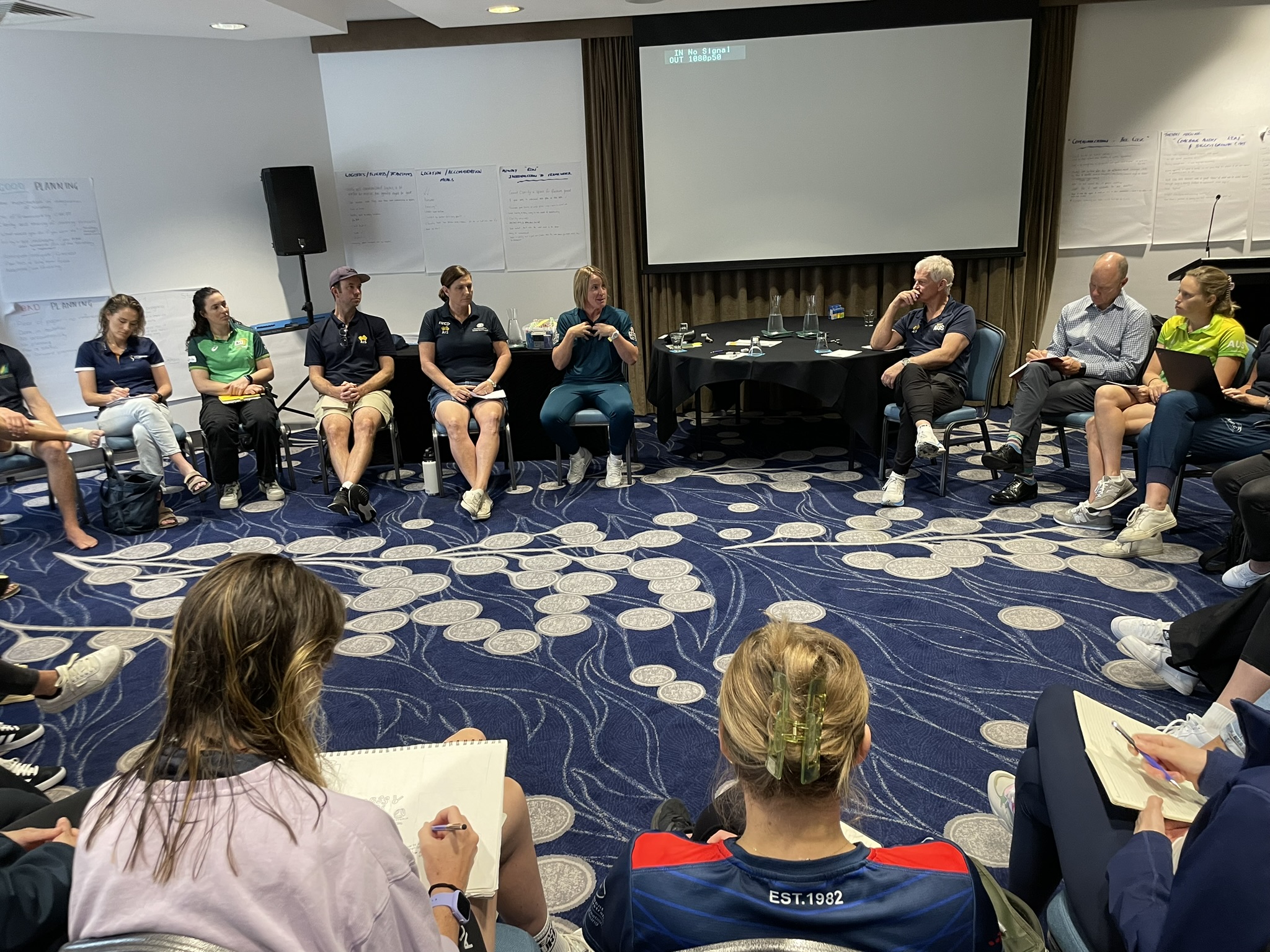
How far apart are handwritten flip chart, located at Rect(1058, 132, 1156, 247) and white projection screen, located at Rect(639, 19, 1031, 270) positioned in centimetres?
41

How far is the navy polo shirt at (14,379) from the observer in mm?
4559

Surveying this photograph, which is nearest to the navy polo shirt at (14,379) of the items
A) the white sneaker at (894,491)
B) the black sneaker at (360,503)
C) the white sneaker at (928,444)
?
the black sneaker at (360,503)

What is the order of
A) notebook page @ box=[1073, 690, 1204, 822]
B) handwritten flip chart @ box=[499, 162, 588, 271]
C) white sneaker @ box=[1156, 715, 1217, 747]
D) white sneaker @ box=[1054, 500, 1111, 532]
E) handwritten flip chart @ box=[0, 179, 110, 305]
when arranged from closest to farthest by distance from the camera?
notebook page @ box=[1073, 690, 1204, 822]
white sneaker @ box=[1156, 715, 1217, 747]
white sneaker @ box=[1054, 500, 1111, 532]
handwritten flip chart @ box=[0, 179, 110, 305]
handwritten flip chart @ box=[499, 162, 588, 271]

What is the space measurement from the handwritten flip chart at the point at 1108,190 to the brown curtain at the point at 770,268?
122mm

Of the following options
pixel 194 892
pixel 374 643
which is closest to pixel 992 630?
pixel 374 643

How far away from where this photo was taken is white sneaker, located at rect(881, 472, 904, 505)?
14.7 ft

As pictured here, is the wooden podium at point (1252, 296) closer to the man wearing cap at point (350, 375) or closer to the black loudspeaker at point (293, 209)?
the man wearing cap at point (350, 375)

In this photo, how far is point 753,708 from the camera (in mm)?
1113

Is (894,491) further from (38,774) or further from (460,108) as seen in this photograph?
(460,108)

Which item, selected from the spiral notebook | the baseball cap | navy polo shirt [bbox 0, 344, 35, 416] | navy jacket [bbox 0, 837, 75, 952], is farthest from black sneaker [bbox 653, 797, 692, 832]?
navy polo shirt [bbox 0, 344, 35, 416]

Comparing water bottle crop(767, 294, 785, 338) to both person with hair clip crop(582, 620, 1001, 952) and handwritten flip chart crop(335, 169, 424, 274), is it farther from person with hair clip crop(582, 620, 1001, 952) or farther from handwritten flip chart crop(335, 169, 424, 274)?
person with hair clip crop(582, 620, 1001, 952)

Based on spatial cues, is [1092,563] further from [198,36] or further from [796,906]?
[198,36]

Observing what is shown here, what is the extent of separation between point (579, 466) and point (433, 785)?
3645mm

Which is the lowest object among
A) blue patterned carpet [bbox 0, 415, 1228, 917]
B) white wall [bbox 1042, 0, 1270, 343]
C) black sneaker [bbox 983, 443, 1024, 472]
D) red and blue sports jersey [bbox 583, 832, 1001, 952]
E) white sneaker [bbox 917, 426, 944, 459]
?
blue patterned carpet [bbox 0, 415, 1228, 917]
